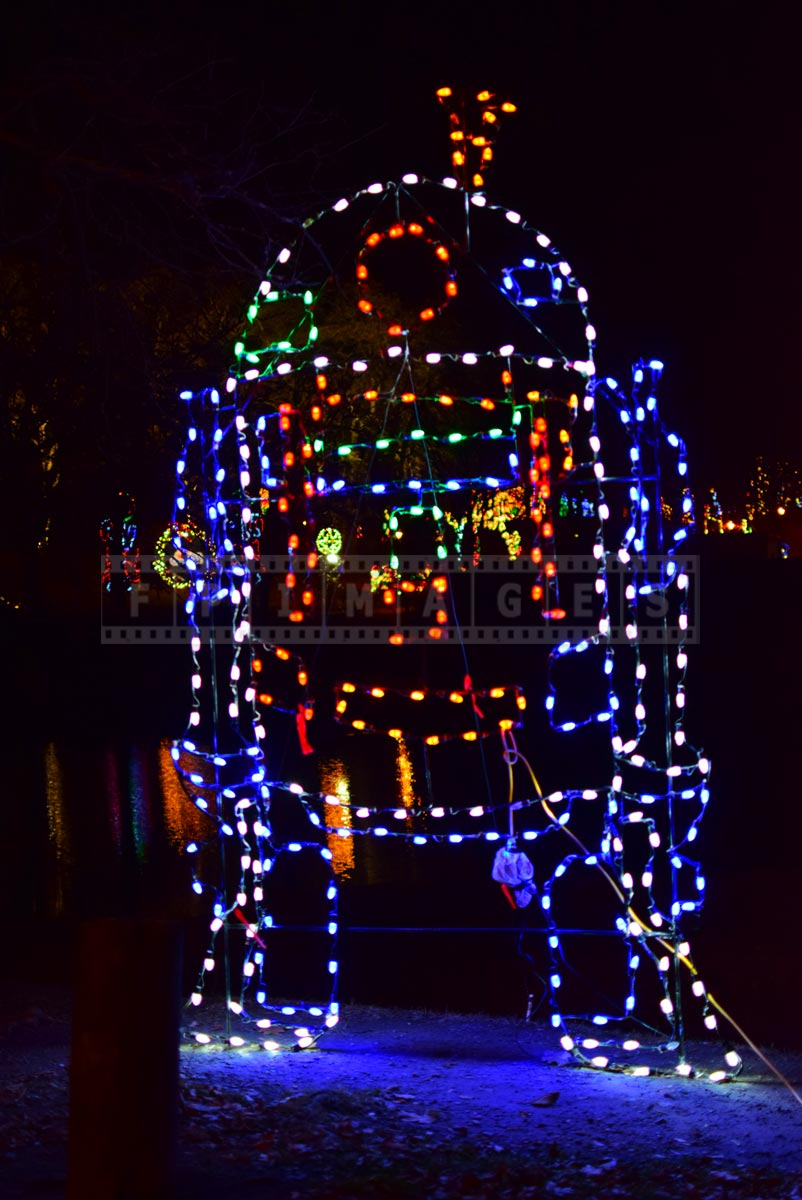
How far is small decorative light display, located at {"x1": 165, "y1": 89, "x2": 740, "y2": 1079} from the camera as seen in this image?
567 centimetres

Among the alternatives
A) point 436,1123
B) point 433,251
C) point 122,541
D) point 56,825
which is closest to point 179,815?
point 56,825

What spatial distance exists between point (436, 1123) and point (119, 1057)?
64.7 inches

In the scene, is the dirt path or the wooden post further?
the dirt path

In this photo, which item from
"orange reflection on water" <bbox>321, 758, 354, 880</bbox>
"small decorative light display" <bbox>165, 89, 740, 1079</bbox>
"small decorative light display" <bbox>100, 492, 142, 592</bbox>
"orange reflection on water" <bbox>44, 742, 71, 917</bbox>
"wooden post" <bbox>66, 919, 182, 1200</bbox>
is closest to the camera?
"wooden post" <bbox>66, 919, 182, 1200</bbox>

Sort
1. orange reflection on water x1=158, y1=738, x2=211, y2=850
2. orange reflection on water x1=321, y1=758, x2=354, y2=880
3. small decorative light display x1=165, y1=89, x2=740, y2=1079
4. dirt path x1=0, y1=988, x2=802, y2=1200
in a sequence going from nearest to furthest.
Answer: dirt path x1=0, y1=988, x2=802, y2=1200, small decorative light display x1=165, y1=89, x2=740, y2=1079, orange reflection on water x1=321, y1=758, x2=354, y2=880, orange reflection on water x1=158, y1=738, x2=211, y2=850

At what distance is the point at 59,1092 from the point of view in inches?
198

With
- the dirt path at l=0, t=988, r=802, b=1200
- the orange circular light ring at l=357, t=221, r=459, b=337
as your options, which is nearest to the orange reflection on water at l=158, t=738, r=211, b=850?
the dirt path at l=0, t=988, r=802, b=1200

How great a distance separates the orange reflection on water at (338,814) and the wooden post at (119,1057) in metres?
4.41

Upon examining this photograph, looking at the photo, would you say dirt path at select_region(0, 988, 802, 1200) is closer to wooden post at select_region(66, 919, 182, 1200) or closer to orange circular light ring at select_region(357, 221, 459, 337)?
wooden post at select_region(66, 919, 182, 1200)

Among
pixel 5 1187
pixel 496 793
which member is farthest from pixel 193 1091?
pixel 496 793

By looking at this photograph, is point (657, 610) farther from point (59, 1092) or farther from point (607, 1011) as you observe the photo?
point (59, 1092)

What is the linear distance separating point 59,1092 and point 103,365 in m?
6.34

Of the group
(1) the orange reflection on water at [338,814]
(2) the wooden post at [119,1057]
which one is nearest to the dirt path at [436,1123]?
(2) the wooden post at [119,1057]

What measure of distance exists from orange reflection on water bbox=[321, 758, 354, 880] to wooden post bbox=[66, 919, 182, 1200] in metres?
4.41
